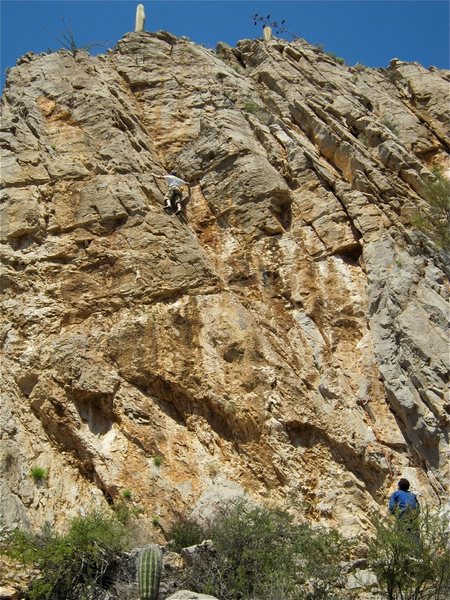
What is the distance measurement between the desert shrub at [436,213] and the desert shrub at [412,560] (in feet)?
25.6

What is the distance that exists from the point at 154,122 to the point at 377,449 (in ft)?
36.3

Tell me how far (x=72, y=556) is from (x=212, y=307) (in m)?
5.43

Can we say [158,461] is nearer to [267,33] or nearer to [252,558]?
[252,558]

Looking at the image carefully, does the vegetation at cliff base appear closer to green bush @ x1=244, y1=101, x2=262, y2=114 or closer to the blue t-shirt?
the blue t-shirt

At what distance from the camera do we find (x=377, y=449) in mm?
12289

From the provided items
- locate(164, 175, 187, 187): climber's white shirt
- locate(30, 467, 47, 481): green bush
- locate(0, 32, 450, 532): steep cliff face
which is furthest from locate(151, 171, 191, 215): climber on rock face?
locate(30, 467, 47, 481): green bush

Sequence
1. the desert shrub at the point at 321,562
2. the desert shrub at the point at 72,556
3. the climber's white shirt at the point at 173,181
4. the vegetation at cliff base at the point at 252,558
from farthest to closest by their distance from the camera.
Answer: the climber's white shirt at the point at 173,181, the desert shrub at the point at 72,556, the desert shrub at the point at 321,562, the vegetation at cliff base at the point at 252,558

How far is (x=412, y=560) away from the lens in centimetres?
942

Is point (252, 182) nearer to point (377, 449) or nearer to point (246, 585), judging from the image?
point (377, 449)

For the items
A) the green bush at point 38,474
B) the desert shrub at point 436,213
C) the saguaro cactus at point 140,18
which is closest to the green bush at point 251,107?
the desert shrub at point 436,213

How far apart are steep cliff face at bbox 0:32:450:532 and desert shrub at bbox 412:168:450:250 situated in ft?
0.99

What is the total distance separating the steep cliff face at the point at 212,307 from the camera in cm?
1225

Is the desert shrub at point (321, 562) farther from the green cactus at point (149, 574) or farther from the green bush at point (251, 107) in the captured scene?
the green bush at point (251, 107)

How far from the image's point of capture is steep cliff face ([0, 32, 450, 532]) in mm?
12250
